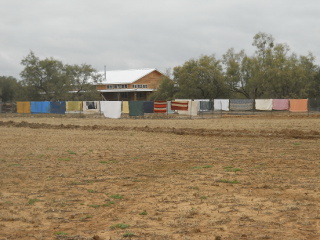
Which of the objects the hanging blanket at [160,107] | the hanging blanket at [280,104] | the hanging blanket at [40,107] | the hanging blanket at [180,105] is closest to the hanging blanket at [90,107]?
the hanging blanket at [40,107]

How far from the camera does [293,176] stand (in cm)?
1062

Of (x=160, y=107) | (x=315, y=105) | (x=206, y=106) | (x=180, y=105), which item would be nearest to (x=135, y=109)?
(x=160, y=107)

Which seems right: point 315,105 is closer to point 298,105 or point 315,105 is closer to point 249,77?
point 298,105

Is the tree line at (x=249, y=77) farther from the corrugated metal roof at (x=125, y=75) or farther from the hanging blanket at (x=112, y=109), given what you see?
the hanging blanket at (x=112, y=109)

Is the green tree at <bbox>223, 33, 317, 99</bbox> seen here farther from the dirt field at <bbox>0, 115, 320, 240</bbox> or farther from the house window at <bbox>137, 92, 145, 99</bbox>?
the dirt field at <bbox>0, 115, 320, 240</bbox>

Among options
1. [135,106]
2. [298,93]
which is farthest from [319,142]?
[298,93]

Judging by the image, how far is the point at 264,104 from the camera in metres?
46.9

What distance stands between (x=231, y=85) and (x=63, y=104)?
110ft

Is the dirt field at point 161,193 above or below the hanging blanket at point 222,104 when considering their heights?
below

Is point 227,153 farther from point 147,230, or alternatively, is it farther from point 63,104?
point 63,104

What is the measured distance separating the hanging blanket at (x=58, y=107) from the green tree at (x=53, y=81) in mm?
22700

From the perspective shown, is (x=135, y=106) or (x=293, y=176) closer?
(x=293, y=176)

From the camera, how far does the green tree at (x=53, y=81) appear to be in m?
74.5

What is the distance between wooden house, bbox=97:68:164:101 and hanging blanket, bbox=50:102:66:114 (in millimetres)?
33429
